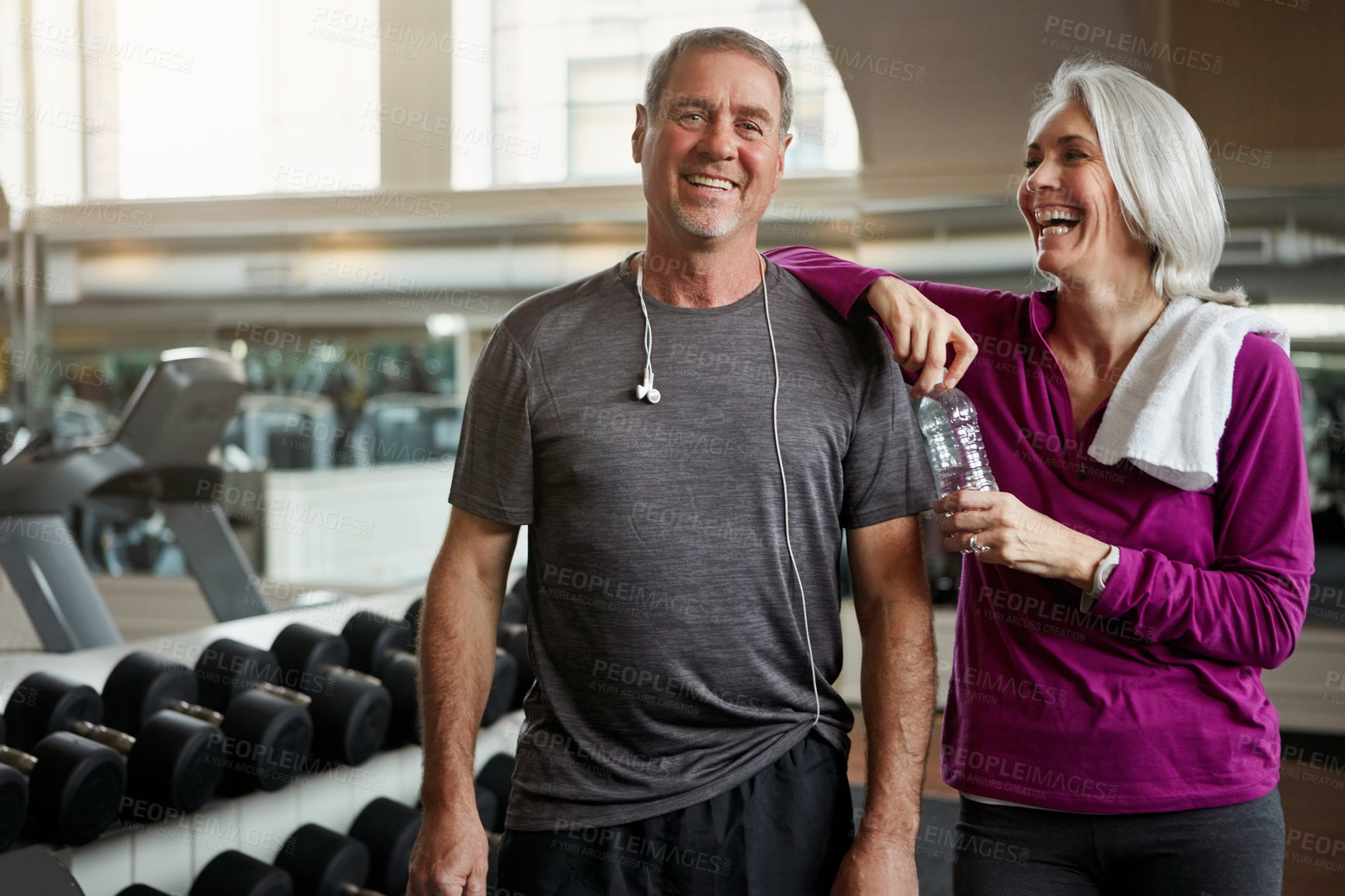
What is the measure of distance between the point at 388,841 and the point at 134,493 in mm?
1932

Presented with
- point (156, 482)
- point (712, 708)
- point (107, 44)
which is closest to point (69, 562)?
point (156, 482)

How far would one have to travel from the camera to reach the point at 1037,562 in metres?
1.25

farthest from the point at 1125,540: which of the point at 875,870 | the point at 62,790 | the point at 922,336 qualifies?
the point at 62,790

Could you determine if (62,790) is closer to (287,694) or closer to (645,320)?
(287,694)

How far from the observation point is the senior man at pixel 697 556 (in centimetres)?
132

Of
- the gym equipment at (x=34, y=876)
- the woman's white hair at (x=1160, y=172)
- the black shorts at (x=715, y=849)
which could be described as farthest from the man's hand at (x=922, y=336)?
the gym equipment at (x=34, y=876)

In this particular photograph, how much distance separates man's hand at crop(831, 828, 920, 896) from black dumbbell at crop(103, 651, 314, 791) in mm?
1657

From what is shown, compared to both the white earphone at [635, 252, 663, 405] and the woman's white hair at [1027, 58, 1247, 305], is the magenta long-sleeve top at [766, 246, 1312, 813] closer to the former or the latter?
the woman's white hair at [1027, 58, 1247, 305]

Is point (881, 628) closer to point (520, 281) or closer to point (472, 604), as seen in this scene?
point (472, 604)

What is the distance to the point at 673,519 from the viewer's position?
4.34 ft

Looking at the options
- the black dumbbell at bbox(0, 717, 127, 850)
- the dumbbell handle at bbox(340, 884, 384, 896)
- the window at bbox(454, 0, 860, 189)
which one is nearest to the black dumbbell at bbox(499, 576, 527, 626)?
the dumbbell handle at bbox(340, 884, 384, 896)

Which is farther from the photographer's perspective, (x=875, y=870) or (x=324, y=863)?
(x=324, y=863)

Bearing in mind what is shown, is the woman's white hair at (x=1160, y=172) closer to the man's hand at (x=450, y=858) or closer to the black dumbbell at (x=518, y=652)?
the man's hand at (x=450, y=858)

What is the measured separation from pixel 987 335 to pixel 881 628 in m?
0.40
